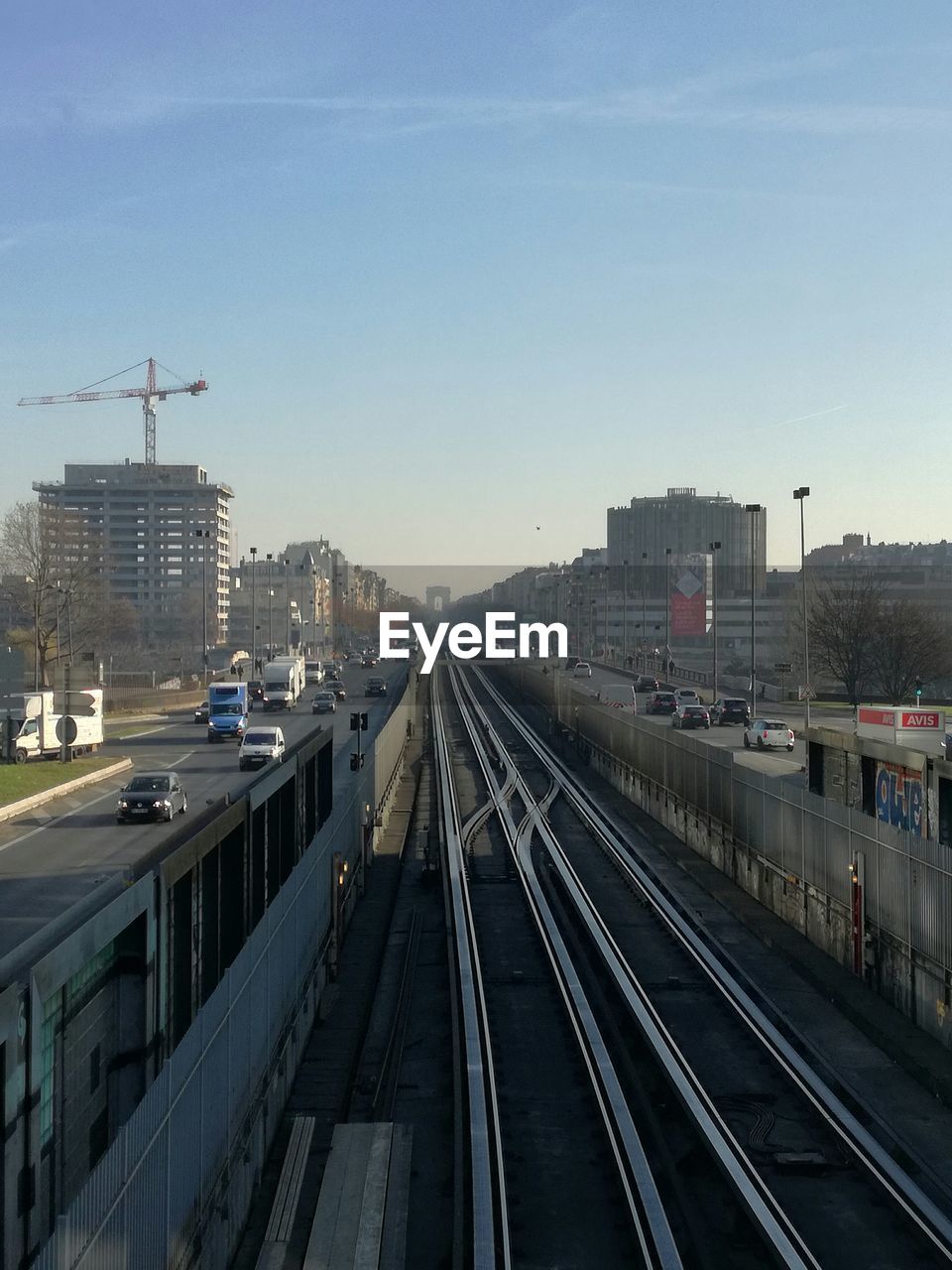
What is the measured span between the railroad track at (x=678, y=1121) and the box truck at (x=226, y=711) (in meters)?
34.2

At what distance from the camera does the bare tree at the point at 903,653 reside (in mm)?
78938

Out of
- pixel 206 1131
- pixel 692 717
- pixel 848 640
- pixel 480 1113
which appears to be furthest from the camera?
pixel 848 640

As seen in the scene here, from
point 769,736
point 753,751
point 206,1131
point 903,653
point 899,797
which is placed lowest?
point 753,751

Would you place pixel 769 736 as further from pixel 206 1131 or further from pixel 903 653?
pixel 206 1131

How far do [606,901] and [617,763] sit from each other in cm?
2044

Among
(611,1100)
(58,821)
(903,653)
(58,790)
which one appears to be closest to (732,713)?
(903,653)

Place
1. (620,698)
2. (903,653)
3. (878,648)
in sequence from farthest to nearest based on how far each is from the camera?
(878,648) < (903,653) < (620,698)

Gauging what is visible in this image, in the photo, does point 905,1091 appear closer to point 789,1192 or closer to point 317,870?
point 789,1192

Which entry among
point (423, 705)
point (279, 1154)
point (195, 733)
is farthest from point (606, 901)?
point (423, 705)

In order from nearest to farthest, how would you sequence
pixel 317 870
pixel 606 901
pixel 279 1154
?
pixel 279 1154
pixel 317 870
pixel 606 901

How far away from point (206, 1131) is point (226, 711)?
52072 millimetres

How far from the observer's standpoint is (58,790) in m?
41.0

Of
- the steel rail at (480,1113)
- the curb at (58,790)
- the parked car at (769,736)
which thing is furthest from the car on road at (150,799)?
the parked car at (769,736)

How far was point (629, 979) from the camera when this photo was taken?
20.7 metres
